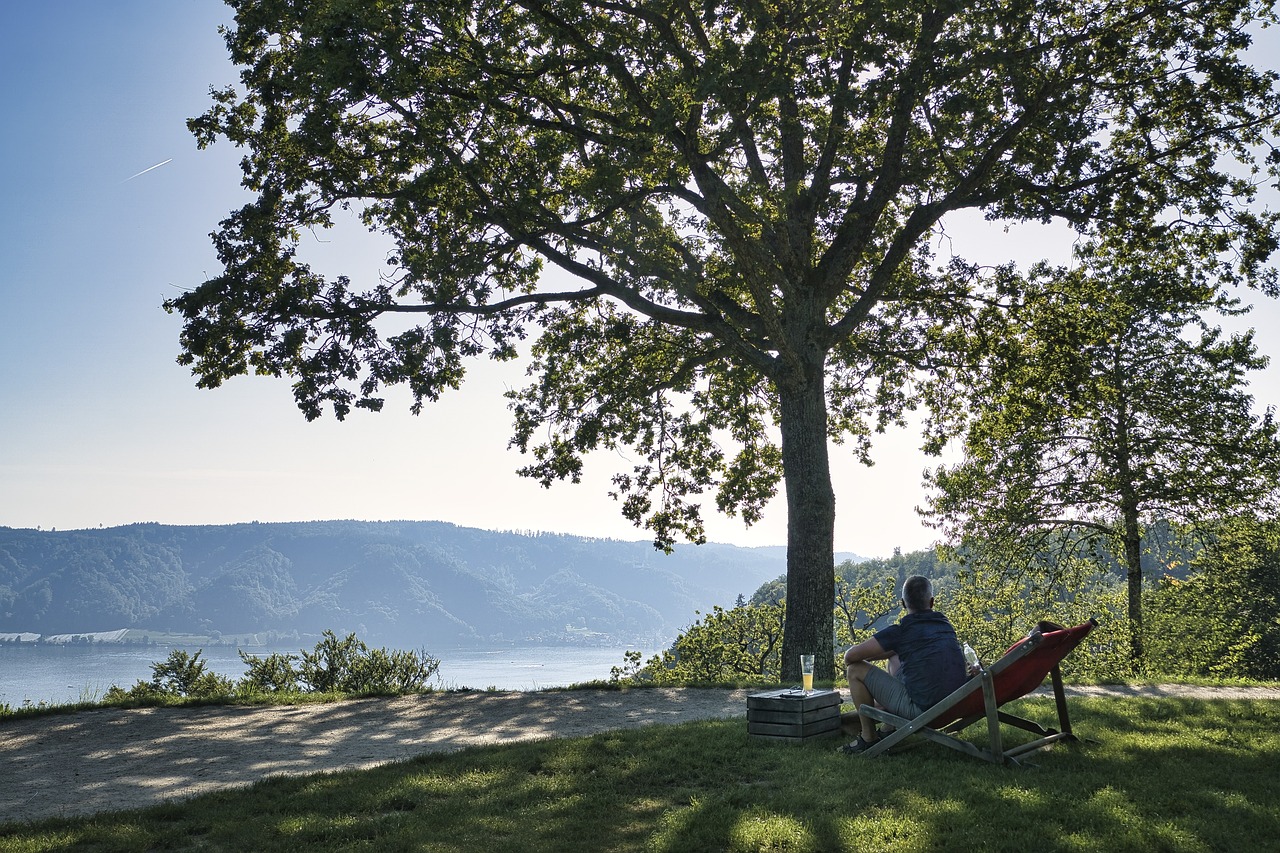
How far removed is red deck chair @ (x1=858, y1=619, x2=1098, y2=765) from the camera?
19.4 feet

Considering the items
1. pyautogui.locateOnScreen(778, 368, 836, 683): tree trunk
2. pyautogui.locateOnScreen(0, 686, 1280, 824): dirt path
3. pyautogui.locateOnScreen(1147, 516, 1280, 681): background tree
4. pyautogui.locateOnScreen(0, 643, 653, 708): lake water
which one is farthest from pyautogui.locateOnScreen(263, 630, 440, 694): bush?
pyautogui.locateOnScreen(0, 643, 653, 708): lake water

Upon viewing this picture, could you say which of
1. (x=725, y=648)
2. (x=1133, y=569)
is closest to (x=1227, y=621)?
(x=1133, y=569)

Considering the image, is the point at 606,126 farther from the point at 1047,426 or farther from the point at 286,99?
the point at 1047,426

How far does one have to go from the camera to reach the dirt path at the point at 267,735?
6.67 metres

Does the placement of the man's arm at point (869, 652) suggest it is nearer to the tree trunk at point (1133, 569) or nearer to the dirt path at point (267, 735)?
the dirt path at point (267, 735)

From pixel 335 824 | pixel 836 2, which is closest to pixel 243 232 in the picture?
pixel 836 2

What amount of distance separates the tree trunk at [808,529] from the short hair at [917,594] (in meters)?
4.96

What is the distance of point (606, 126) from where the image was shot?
1212cm

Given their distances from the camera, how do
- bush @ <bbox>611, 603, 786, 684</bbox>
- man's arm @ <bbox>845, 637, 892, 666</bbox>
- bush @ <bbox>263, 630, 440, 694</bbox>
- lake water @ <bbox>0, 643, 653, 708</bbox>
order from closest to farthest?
man's arm @ <bbox>845, 637, 892, 666</bbox>, bush @ <bbox>263, 630, 440, 694</bbox>, bush @ <bbox>611, 603, 786, 684</bbox>, lake water @ <bbox>0, 643, 653, 708</bbox>

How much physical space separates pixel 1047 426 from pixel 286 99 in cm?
1910

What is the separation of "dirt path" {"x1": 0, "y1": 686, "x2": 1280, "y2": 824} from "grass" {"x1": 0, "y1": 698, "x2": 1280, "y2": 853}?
38.2 inches

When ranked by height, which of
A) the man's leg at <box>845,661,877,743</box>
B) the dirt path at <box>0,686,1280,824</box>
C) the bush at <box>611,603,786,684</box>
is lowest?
the bush at <box>611,603,786,684</box>

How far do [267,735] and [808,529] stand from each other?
281 inches

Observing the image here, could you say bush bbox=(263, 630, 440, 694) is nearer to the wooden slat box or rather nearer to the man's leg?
the wooden slat box
